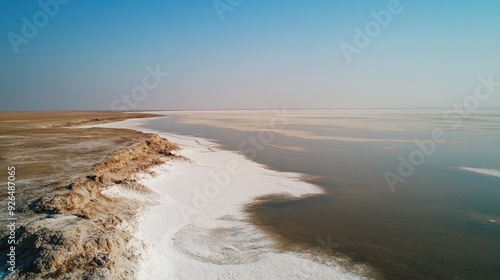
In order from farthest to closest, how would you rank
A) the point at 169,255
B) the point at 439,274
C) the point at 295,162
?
the point at 295,162 → the point at 169,255 → the point at 439,274

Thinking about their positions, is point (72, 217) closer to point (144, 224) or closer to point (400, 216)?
point (144, 224)

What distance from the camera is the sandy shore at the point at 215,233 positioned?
6754 millimetres

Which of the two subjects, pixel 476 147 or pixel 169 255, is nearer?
pixel 169 255

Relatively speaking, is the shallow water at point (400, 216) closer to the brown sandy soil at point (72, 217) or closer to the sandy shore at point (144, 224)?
the sandy shore at point (144, 224)

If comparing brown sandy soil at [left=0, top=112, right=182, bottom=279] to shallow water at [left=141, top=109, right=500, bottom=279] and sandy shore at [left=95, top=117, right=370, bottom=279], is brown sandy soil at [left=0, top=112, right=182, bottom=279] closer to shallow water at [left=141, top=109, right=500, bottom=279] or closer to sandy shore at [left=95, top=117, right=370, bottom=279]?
sandy shore at [left=95, top=117, right=370, bottom=279]

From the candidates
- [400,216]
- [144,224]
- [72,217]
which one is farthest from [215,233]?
[400,216]

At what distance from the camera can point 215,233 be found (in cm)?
877

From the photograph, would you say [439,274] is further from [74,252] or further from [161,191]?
[161,191]

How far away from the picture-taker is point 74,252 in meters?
6.16

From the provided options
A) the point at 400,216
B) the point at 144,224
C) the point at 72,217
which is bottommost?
the point at 144,224

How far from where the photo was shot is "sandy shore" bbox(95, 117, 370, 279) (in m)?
6.75

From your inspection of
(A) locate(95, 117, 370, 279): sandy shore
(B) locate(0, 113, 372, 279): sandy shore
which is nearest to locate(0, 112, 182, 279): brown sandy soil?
(B) locate(0, 113, 372, 279): sandy shore

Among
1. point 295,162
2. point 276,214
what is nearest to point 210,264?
point 276,214

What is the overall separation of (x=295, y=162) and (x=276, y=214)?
8832mm
